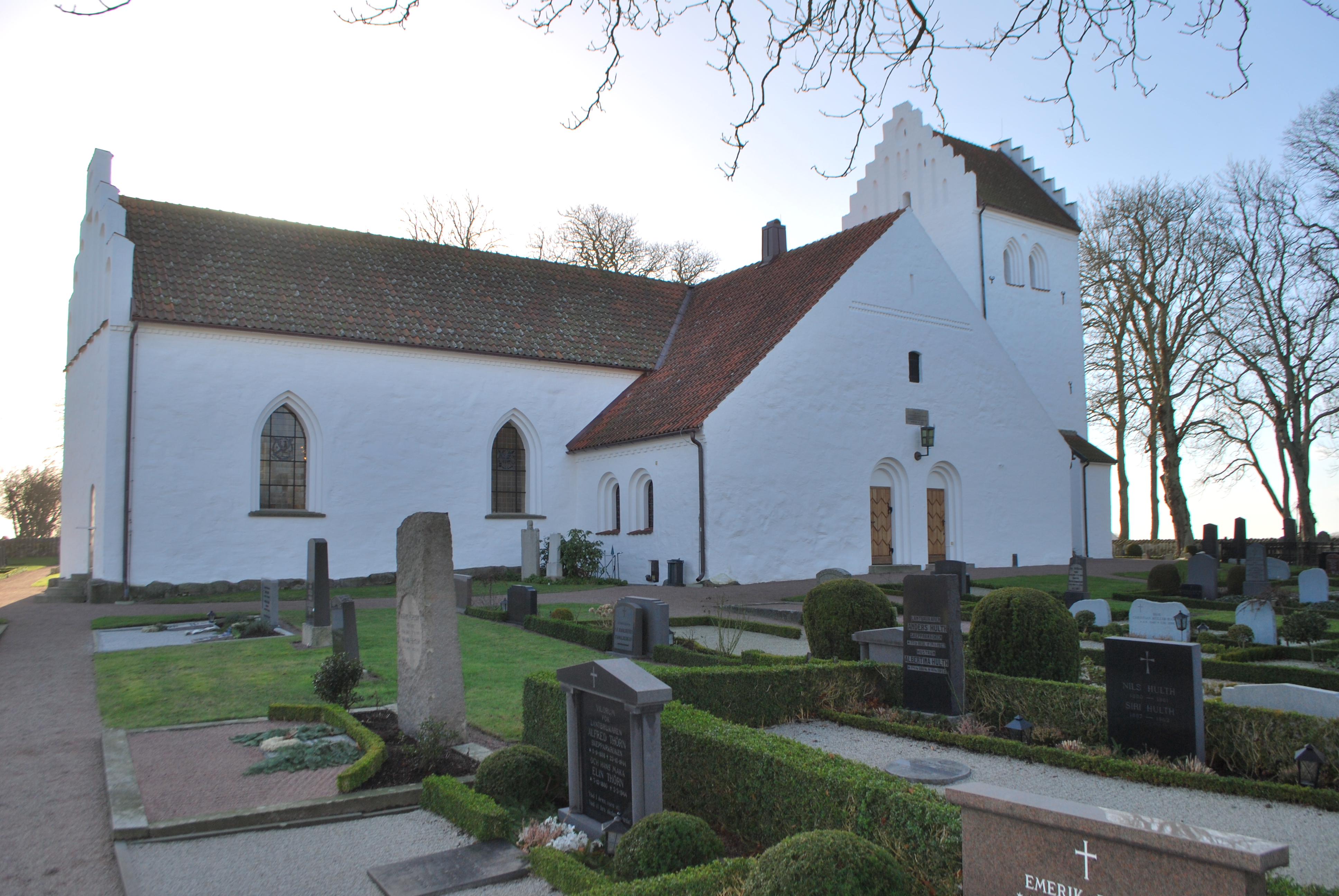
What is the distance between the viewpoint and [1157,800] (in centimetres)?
570

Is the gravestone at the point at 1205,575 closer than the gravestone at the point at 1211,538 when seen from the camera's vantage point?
Yes

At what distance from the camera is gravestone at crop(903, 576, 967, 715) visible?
26.6ft

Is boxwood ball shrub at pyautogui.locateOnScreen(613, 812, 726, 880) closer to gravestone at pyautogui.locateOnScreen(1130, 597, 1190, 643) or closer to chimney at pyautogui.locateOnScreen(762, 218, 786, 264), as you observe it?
gravestone at pyautogui.locateOnScreen(1130, 597, 1190, 643)

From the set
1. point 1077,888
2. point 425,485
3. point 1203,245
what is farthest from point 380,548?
point 1203,245

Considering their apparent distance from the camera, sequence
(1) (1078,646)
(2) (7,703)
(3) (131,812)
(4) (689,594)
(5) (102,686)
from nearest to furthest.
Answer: (3) (131,812) < (1) (1078,646) < (2) (7,703) < (5) (102,686) < (4) (689,594)

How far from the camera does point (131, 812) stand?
18.8ft

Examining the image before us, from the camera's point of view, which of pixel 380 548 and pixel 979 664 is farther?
pixel 380 548

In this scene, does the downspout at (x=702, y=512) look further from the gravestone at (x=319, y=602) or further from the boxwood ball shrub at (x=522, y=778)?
the boxwood ball shrub at (x=522, y=778)

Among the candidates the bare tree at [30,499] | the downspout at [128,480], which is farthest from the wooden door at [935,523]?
the bare tree at [30,499]

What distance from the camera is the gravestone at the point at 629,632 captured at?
38.6 ft

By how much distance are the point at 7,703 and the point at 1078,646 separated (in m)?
10.9

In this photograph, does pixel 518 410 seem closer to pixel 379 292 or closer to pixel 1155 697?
pixel 379 292

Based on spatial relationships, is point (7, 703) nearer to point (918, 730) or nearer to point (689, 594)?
point (918, 730)

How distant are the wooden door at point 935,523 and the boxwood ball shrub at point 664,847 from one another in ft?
67.6
